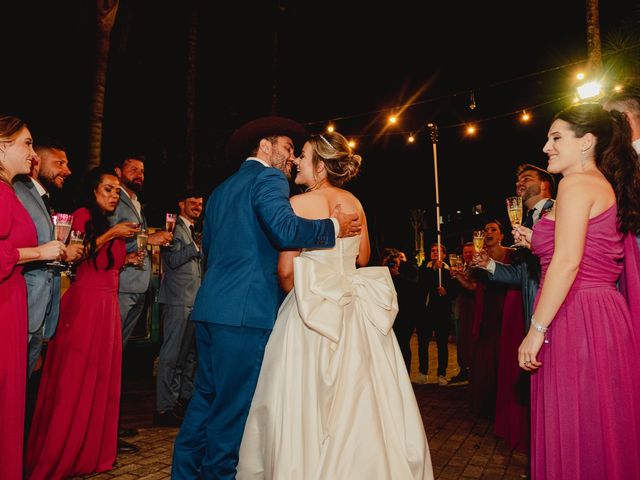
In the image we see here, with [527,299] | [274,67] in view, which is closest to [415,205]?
[274,67]

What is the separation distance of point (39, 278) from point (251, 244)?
1448 mm

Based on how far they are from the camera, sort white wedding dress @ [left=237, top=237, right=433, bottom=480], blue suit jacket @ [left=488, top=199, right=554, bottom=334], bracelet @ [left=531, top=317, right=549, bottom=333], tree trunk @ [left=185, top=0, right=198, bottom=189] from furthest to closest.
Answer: tree trunk @ [left=185, top=0, right=198, bottom=189], blue suit jacket @ [left=488, top=199, right=554, bottom=334], white wedding dress @ [left=237, top=237, right=433, bottom=480], bracelet @ [left=531, top=317, right=549, bottom=333]

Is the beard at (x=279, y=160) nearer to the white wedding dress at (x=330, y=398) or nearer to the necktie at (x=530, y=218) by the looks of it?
the white wedding dress at (x=330, y=398)

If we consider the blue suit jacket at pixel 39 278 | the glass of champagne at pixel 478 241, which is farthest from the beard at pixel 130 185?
the glass of champagne at pixel 478 241

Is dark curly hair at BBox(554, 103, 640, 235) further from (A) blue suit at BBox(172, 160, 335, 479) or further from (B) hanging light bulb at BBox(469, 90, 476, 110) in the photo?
(B) hanging light bulb at BBox(469, 90, 476, 110)

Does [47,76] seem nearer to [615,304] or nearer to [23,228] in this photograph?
[23,228]

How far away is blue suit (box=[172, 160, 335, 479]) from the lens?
2768mm

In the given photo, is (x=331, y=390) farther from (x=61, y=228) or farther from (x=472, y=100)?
(x=472, y=100)

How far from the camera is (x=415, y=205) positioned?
4969 centimetres

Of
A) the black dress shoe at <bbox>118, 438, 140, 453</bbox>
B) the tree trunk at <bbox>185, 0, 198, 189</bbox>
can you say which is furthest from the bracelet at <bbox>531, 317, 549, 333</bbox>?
the tree trunk at <bbox>185, 0, 198, 189</bbox>

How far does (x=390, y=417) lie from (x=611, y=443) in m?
1.10

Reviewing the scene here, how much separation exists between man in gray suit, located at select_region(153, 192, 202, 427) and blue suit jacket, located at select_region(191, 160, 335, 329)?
2.45 metres

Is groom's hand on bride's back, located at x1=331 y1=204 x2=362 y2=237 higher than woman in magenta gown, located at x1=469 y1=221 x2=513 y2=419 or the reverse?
higher

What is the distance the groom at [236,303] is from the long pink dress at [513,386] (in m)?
2.49
